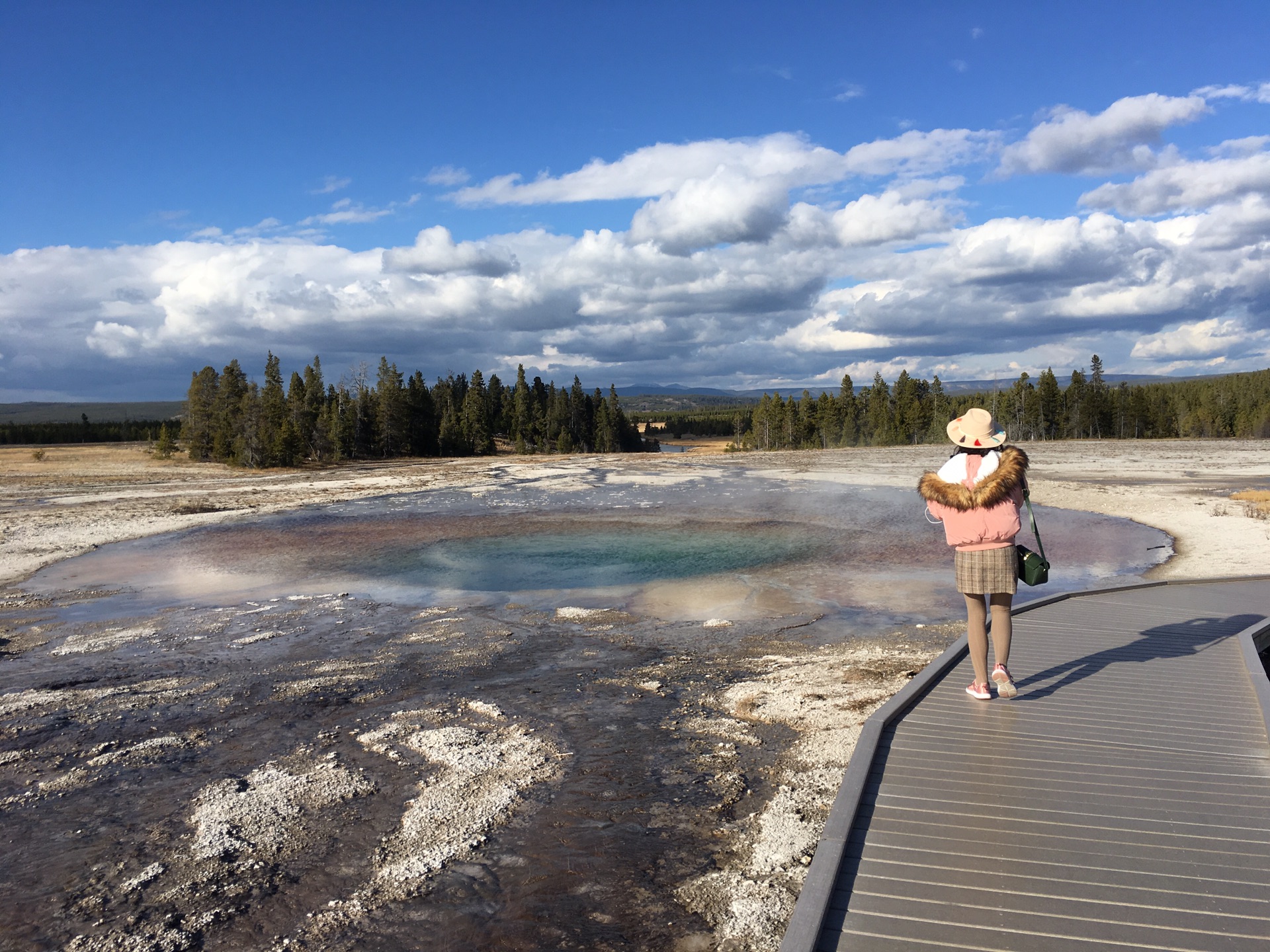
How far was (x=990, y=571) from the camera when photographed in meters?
5.75

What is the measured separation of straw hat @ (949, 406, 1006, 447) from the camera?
5.74 meters

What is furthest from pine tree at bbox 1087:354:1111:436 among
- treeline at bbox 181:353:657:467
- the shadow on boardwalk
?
the shadow on boardwalk

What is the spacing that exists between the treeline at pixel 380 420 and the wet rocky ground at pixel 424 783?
45588 millimetres

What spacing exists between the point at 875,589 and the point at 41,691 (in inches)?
440

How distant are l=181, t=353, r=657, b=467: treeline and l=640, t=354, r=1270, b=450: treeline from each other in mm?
18031

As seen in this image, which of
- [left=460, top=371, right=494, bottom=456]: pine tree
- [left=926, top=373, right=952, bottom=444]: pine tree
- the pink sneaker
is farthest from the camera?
[left=926, top=373, right=952, bottom=444]: pine tree

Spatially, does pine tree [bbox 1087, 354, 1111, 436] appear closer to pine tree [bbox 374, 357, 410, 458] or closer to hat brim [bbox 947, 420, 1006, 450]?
pine tree [bbox 374, 357, 410, 458]

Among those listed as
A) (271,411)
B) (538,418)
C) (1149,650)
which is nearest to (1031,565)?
(1149,650)

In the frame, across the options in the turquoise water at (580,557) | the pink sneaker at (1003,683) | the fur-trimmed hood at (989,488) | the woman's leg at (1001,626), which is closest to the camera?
the fur-trimmed hood at (989,488)

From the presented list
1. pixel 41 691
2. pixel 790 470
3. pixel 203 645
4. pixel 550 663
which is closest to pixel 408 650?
pixel 550 663

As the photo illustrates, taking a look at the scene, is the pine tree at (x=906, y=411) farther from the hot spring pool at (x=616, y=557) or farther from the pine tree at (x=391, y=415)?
the hot spring pool at (x=616, y=557)

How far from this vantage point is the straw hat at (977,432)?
574cm

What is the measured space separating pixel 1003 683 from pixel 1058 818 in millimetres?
1923

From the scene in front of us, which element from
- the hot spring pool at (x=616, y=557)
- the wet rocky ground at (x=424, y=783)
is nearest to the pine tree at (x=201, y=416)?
the hot spring pool at (x=616, y=557)
